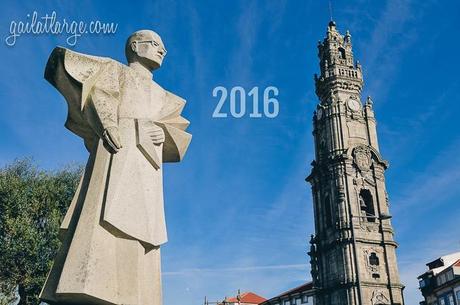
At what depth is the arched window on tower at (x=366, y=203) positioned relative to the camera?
4625 centimetres

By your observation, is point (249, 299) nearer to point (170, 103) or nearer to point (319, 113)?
point (319, 113)

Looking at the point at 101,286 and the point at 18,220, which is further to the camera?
the point at 18,220

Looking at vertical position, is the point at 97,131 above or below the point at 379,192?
below

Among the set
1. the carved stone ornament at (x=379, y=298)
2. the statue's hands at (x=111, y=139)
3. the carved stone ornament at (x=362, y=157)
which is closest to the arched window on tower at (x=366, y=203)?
the carved stone ornament at (x=362, y=157)

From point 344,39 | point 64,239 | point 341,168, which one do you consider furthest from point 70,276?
point 344,39

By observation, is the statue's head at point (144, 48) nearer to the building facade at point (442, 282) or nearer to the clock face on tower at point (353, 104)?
the building facade at point (442, 282)

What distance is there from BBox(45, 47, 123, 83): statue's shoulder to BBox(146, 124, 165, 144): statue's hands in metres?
0.67

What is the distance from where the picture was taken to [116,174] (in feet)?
13.5

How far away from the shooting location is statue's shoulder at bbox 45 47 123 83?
168 inches

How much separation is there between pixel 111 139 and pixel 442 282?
1894 inches

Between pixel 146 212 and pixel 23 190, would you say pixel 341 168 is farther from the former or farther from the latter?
pixel 146 212

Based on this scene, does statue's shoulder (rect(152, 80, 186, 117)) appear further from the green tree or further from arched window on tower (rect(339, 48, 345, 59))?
arched window on tower (rect(339, 48, 345, 59))

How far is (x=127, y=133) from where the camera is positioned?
4.34 m

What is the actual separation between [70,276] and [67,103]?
1597 mm
